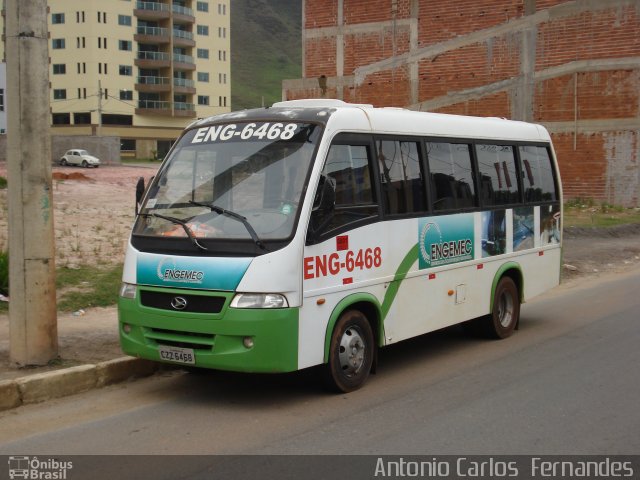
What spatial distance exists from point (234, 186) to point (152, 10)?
88912 mm

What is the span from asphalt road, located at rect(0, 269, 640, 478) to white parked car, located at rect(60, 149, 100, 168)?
5694 centimetres

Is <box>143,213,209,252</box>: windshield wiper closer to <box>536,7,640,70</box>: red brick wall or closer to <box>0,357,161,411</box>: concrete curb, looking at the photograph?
<box>0,357,161,411</box>: concrete curb

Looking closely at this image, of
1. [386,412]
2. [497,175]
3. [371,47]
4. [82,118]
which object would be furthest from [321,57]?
[82,118]

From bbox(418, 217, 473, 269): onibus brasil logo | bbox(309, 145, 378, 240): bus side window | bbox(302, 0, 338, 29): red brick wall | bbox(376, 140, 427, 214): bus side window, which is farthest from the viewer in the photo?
bbox(302, 0, 338, 29): red brick wall

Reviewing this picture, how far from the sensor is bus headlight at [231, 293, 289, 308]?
6.61 meters

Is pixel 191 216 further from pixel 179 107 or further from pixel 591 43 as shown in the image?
pixel 179 107

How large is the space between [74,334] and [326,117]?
422 centimetres

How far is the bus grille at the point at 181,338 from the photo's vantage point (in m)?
6.78

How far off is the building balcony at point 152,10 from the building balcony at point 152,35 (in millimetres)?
1336

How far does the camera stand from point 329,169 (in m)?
7.30

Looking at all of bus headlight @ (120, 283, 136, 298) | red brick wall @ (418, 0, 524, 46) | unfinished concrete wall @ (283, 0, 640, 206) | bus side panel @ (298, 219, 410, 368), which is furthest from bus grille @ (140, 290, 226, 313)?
red brick wall @ (418, 0, 524, 46)

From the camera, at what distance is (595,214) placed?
93.5ft
